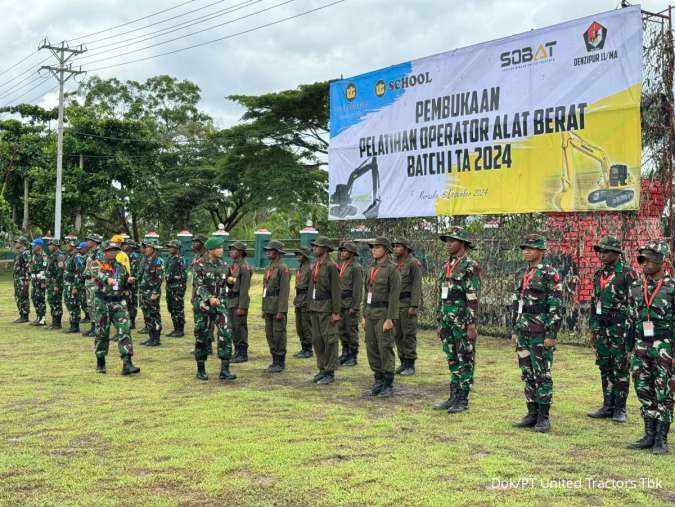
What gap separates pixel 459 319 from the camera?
23.9ft

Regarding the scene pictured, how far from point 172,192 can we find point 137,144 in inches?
135

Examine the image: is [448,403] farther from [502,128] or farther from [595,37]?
[595,37]

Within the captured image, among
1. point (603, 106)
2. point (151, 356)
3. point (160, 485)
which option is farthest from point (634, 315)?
point (151, 356)

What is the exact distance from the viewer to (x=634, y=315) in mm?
6113

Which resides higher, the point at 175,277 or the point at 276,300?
the point at 175,277

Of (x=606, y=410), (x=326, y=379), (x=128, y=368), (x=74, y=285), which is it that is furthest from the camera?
(x=74, y=285)

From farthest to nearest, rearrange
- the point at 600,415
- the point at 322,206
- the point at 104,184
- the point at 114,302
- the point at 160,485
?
the point at 104,184, the point at 322,206, the point at 114,302, the point at 600,415, the point at 160,485

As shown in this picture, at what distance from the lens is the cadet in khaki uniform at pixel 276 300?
9867 millimetres

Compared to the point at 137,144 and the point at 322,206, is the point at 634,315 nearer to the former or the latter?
the point at 322,206

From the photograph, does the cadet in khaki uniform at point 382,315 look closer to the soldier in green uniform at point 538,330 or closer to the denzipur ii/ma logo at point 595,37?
the soldier in green uniform at point 538,330

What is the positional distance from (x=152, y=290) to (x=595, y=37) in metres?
8.88

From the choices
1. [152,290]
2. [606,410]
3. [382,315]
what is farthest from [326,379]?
[152,290]

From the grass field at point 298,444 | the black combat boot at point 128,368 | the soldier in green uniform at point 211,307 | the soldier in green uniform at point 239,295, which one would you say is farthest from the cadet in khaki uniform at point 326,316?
the black combat boot at point 128,368

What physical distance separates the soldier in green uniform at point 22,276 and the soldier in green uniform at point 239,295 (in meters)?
6.84
